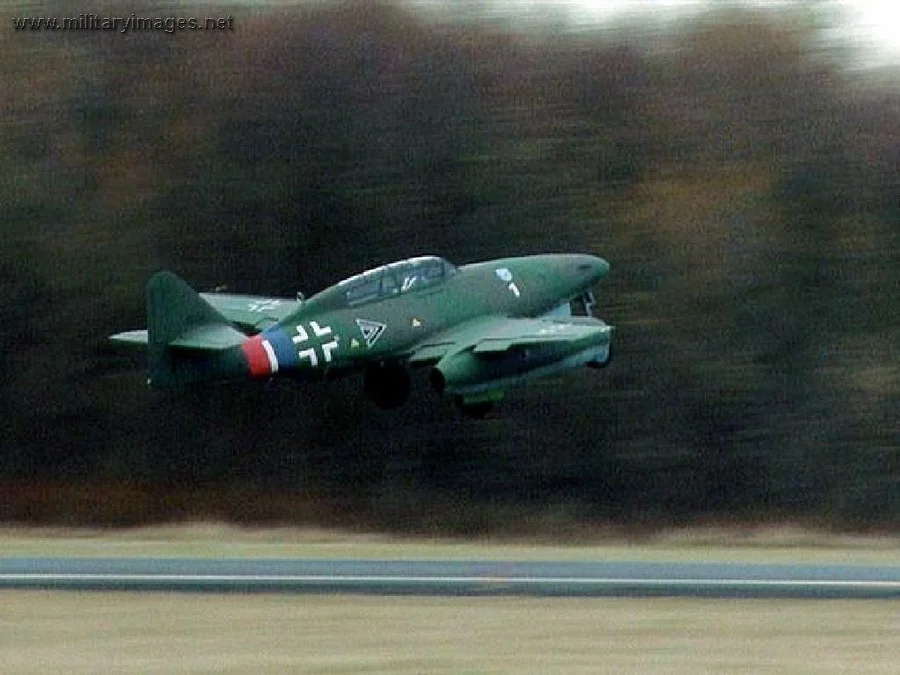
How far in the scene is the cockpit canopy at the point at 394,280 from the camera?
109 feet

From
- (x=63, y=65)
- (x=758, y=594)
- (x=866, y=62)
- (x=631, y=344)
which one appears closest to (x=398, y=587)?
(x=758, y=594)

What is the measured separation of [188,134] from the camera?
4428cm

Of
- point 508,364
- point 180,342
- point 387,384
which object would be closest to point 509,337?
point 508,364

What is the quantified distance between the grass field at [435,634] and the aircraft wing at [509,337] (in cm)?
831

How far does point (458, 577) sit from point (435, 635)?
4570mm

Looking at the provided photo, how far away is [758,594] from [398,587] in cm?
417

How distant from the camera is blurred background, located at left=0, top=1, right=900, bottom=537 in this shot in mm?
42656

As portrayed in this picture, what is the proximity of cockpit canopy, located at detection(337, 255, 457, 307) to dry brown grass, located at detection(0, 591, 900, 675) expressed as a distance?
8.81 meters

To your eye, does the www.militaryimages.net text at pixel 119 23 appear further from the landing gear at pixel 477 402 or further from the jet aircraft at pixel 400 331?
the landing gear at pixel 477 402

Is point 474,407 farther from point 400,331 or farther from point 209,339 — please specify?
point 209,339

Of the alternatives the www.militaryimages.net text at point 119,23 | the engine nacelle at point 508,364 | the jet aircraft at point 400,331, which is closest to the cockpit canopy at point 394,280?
the jet aircraft at point 400,331

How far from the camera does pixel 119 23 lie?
4528 centimetres

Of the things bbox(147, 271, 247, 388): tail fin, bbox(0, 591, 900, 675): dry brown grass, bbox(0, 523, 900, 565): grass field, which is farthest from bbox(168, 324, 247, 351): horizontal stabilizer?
bbox(0, 591, 900, 675): dry brown grass

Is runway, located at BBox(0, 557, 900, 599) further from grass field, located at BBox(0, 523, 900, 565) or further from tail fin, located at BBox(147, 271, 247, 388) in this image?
tail fin, located at BBox(147, 271, 247, 388)
